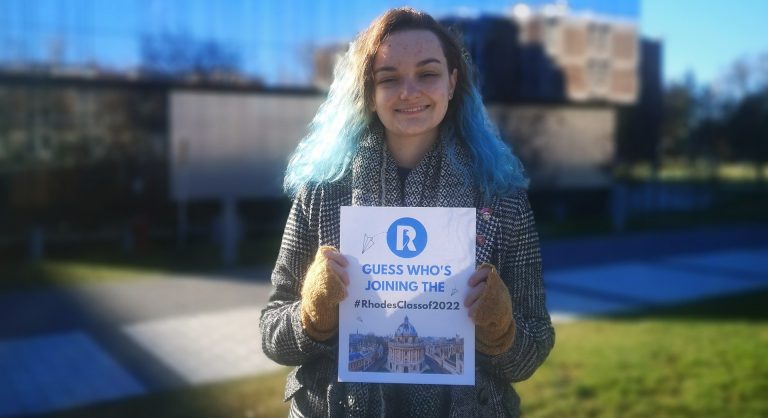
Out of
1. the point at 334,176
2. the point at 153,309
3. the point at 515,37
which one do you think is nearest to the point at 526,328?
the point at 334,176

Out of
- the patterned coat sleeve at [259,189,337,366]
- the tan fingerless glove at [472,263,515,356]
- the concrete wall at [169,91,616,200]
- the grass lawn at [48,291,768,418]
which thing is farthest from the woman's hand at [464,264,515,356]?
the concrete wall at [169,91,616,200]

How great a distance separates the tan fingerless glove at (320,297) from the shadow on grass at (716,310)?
265 inches

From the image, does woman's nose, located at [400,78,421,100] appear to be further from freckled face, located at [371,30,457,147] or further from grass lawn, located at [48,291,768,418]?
grass lawn, located at [48,291,768,418]

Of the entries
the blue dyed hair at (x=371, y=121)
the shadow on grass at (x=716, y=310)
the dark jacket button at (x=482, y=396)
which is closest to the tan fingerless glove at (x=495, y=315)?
the dark jacket button at (x=482, y=396)

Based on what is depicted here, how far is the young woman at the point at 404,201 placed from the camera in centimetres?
189

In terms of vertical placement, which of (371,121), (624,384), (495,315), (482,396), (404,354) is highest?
(371,121)

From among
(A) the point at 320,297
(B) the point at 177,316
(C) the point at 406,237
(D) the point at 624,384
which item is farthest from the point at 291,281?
(B) the point at 177,316

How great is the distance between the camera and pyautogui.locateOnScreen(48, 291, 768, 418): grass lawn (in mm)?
5152

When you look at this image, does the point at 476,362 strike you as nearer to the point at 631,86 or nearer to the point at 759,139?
the point at 631,86

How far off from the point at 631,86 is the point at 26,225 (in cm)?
1327

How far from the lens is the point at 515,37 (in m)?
13.8

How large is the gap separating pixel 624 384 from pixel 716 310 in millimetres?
3315

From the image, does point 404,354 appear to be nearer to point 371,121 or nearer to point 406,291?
point 406,291

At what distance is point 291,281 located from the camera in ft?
6.52
